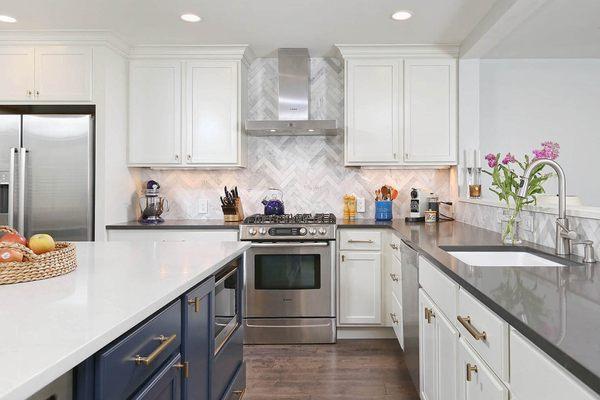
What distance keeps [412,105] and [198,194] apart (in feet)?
7.10

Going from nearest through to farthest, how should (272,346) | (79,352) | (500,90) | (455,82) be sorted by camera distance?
(79,352) < (272,346) < (455,82) < (500,90)

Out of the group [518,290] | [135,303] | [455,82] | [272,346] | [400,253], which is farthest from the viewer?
[455,82]

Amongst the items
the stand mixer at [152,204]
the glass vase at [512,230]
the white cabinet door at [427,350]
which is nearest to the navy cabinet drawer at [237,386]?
the white cabinet door at [427,350]

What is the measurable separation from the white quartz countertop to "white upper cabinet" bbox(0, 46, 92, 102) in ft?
6.91

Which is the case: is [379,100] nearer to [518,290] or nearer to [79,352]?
[518,290]

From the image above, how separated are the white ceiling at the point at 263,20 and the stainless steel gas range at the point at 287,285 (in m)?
1.55

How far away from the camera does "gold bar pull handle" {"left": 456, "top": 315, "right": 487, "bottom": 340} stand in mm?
1245

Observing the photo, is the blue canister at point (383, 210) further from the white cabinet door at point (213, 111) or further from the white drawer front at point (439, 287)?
the white drawer front at point (439, 287)

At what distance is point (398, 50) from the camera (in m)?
3.64

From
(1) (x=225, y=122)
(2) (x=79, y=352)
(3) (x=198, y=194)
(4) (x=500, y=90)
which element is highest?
(4) (x=500, y=90)

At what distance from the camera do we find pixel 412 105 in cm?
365

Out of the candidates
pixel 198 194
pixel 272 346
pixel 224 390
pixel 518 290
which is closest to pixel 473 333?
pixel 518 290

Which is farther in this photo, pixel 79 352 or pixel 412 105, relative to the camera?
pixel 412 105

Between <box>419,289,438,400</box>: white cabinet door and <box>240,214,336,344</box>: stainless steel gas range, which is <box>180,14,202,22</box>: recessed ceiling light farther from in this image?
<box>419,289,438,400</box>: white cabinet door
